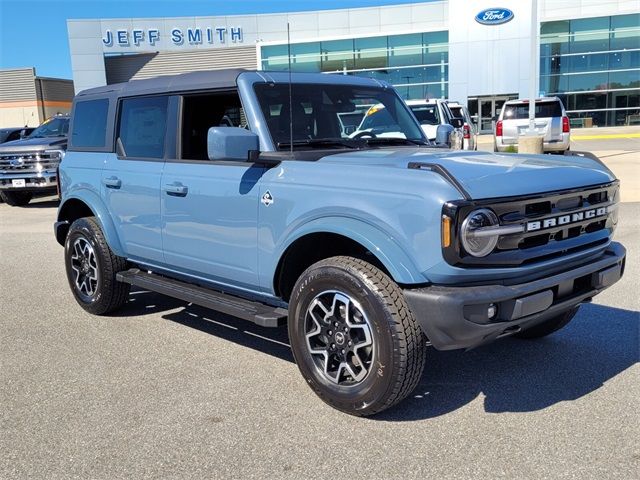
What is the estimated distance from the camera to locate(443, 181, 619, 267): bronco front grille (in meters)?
3.16

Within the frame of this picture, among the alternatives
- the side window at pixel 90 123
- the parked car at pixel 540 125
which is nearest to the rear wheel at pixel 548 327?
the side window at pixel 90 123

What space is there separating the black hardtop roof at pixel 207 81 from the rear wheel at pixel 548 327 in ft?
7.68

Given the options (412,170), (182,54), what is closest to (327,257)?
(412,170)

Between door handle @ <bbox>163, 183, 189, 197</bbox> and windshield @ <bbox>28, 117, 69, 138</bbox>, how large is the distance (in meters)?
12.2

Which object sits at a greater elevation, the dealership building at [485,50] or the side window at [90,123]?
the dealership building at [485,50]

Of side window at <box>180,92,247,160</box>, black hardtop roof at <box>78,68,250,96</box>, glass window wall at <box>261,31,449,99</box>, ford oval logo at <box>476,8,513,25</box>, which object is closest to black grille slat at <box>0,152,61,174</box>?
black hardtop roof at <box>78,68,250,96</box>

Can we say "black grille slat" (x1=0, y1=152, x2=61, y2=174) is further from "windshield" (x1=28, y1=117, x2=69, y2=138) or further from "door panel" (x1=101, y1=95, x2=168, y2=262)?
"door panel" (x1=101, y1=95, x2=168, y2=262)

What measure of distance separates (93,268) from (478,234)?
387 cm

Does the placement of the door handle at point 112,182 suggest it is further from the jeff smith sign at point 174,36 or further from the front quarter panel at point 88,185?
the jeff smith sign at point 174,36

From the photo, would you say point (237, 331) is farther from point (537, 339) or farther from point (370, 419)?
point (537, 339)

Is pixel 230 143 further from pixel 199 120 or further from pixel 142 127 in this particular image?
pixel 142 127

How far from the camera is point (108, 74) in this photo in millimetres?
46094

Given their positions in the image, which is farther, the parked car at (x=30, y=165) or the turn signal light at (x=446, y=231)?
the parked car at (x=30, y=165)

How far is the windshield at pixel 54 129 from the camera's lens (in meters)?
15.8
